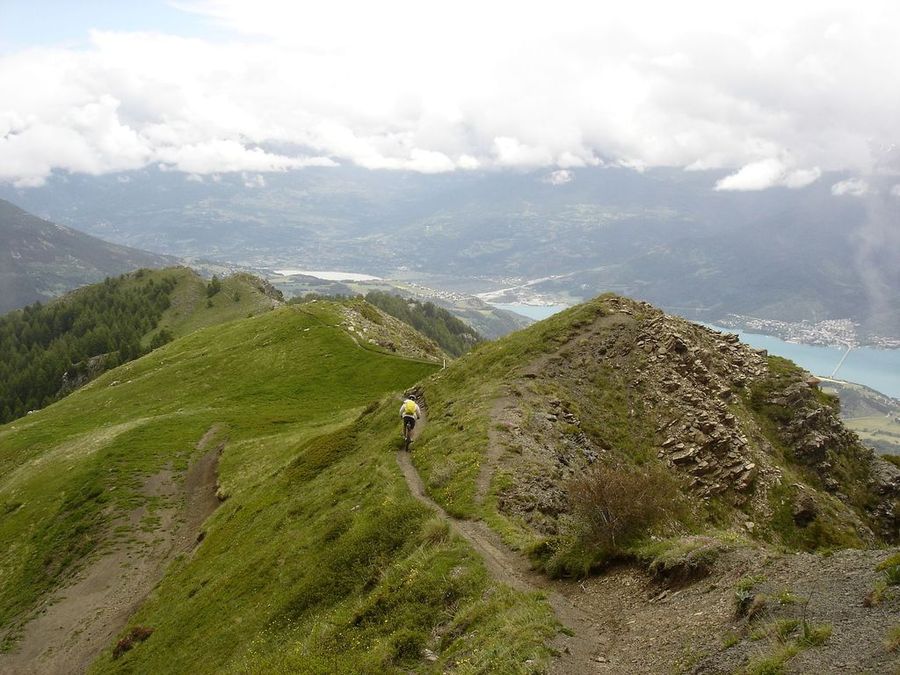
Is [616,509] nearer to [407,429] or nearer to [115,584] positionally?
[407,429]

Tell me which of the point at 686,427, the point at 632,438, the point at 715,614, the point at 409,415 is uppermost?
the point at 686,427

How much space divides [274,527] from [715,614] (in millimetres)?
26193

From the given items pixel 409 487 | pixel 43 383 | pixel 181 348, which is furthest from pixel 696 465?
pixel 43 383

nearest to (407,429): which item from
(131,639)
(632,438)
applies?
(632,438)

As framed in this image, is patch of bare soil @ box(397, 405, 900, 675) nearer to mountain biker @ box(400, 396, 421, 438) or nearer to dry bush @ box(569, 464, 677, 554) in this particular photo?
dry bush @ box(569, 464, 677, 554)

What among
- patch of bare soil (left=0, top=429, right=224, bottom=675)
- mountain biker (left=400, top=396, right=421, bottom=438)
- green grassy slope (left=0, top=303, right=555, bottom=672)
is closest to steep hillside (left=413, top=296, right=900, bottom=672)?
mountain biker (left=400, top=396, right=421, bottom=438)

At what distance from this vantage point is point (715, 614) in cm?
1528

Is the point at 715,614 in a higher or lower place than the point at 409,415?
lower

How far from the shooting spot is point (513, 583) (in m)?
19.7

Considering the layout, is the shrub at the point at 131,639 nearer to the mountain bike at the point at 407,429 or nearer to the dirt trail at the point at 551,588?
the mountain bike at the point at 407,429

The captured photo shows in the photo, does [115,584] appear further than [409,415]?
Yes

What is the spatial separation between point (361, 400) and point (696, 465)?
49.3m

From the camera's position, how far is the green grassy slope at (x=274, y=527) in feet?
61.8

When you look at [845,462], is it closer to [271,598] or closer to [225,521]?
[271,598]
